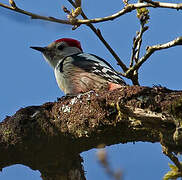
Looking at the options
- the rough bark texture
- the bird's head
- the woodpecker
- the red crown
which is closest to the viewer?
the rough bark texture

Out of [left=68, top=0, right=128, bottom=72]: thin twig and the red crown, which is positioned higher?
the red crown

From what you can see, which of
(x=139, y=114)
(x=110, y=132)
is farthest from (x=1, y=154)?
(x=139, y=114)

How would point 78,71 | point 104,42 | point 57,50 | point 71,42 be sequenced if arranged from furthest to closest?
point 71,42 < point 57,50 < point 78,71 < point 104,42

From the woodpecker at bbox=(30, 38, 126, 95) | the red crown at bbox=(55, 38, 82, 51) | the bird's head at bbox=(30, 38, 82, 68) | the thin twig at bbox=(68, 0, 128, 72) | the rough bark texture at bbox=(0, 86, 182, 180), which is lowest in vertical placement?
the rough bark texture at bbox=(0, 86, 182, 180)

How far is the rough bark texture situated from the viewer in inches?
119

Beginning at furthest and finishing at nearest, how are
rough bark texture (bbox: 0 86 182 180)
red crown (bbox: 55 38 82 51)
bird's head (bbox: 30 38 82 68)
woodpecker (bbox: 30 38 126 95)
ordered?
red crown (bbox: 55 38 82 51) → bird's head (bbox: 30 38 82 68) → woodpecker (bbox: 30 38 126 95) → rough bark texture (bbox: 0 86 182 180)

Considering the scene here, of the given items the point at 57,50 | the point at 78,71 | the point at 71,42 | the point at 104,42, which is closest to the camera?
the point at 104,42

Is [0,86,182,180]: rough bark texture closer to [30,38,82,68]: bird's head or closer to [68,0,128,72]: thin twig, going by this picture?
[68,0,128,72]: thin twig

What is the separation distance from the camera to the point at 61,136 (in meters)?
3.56

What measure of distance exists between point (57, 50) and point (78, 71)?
1.26 metres

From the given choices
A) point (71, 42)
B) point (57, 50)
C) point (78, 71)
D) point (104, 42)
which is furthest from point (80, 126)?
point (71, 42)

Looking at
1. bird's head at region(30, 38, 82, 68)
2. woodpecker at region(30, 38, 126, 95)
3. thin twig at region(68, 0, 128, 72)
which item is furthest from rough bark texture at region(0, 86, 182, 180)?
bird's head at region(30, 38, 82, 68)

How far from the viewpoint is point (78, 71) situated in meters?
5.58

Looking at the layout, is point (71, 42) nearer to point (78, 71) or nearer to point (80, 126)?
point (78, 71)
